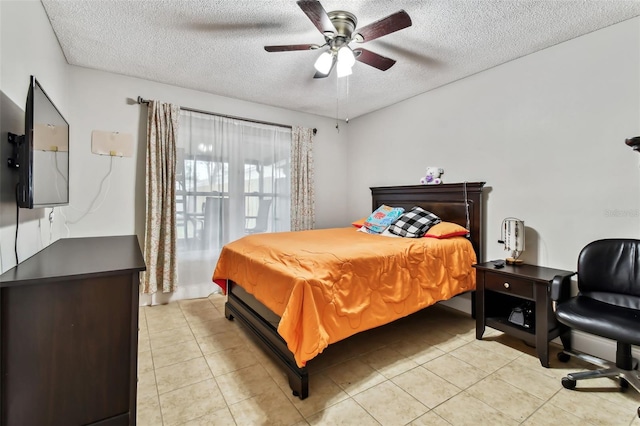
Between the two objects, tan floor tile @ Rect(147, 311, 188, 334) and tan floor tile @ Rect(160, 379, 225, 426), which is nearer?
tan floor tile @ Rect(160, 379, 225, 426)

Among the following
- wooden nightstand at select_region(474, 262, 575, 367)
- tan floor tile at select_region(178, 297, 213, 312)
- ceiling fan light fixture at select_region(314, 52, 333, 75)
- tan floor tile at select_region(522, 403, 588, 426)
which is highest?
ceiling fan light fixture at select_region(314, 52, 333, 75)

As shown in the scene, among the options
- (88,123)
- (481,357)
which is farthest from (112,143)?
(481,357)

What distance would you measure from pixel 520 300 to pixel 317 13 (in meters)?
2.86

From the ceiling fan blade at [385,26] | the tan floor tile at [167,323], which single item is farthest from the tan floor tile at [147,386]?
the ceiling fan blade at [385,26]

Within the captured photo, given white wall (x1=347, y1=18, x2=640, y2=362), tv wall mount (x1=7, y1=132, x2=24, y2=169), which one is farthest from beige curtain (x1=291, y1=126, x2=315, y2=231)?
tv wall mount (x1=7, y1=132, x2=24, y2=169)

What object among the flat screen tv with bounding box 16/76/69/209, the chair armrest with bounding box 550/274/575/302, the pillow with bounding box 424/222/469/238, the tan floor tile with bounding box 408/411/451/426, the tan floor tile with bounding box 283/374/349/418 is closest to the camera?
the flat screen tv with bounding box 16/76/69/209

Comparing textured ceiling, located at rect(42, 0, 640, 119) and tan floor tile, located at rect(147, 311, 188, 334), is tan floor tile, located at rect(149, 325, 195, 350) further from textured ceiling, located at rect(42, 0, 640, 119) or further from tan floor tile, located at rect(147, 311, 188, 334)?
textured ceiling, located at rect(42, 0, 640, 119)

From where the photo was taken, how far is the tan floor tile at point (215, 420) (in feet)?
5.08

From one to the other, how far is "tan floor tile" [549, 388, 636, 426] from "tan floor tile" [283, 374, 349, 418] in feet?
4.15

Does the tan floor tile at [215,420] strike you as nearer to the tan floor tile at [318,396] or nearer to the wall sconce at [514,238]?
the tan floor tile at [318,396]

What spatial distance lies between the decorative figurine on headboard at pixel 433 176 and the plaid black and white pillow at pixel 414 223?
37cm

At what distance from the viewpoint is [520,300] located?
266cm

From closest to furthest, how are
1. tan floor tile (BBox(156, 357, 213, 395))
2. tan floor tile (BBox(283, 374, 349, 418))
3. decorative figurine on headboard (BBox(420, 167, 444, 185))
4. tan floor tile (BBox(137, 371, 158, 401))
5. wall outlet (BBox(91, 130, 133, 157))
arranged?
tan floor tile (BBox(283, 374, 349, 418)), tan floor tile (BBox(137, 371, 158, 401)), tan floor tile (BBox(156, 357, 213, 395)), wall outlet (BBox(91, 130, 133, 157)), decorative figurine on headboard (BBox(420, 167, 444, 185))

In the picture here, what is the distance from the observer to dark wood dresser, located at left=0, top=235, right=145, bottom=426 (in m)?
1.11
